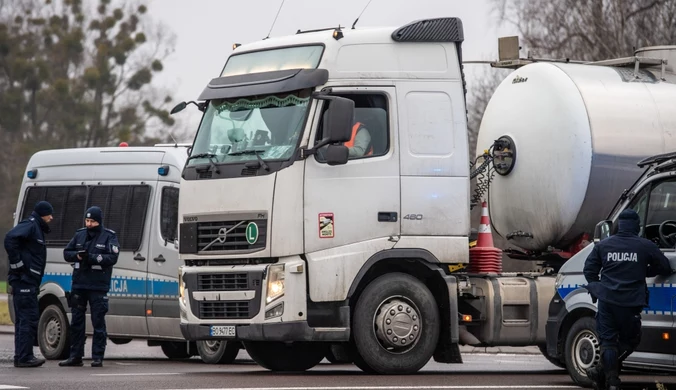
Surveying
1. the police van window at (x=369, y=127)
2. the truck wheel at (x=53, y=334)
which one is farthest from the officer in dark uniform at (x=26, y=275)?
the police van window at (x=369, y=127)

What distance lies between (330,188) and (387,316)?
144cm

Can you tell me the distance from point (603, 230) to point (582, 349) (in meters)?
1.13

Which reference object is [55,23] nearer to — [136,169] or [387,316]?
[136,169]

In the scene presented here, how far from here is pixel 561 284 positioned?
13117 mm

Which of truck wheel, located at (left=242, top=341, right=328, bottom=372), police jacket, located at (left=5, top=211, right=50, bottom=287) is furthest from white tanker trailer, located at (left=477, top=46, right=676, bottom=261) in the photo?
police jacket, located at (left=5, top=211, right=50, bottom=287)

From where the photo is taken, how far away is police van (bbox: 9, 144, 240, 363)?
1711cm

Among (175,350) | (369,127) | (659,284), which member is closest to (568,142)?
(369,127)

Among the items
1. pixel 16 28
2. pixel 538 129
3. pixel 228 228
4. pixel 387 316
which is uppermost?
pixel 16 28

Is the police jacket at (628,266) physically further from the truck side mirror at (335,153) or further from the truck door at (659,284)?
the truck side mirror at (335,153)

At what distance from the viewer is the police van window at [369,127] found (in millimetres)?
13734

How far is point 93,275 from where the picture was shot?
51.2ft

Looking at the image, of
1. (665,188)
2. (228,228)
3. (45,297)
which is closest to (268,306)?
(228,228)

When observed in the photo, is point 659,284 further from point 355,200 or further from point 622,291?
point 355,200

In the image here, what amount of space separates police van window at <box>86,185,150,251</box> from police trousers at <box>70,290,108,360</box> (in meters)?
1.85
